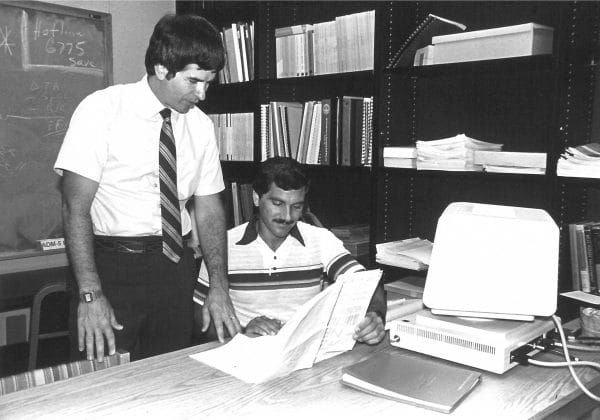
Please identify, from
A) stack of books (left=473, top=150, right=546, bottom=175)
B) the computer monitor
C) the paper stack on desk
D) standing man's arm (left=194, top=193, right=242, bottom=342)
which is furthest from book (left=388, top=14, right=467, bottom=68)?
the paper stack on desk

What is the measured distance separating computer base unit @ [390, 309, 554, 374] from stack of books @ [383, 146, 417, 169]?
0.95 m

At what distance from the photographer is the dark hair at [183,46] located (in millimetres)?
1745

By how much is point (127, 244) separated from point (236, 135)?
4.34 ft

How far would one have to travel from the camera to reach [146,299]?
1890 mm

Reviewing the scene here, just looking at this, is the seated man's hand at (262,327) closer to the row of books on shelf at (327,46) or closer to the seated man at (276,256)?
the seated man at (276,256)

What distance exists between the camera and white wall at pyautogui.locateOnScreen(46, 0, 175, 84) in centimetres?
314

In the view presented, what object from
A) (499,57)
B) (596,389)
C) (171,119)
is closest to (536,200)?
(499,57)

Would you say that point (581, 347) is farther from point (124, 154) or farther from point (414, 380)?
point (124, 154)

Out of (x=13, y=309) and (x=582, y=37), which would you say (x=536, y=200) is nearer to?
(x=582, y=37)

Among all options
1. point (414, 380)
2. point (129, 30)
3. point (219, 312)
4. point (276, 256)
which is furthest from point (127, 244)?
point (129, 30)

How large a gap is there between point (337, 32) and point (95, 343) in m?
1.71

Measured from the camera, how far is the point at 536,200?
2281 mm

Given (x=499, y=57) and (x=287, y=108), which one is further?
(x=287, y=108)

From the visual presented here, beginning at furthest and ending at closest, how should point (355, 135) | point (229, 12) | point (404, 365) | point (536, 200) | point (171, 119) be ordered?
1. point (229, 12)
2. point (355, 135)
3. point (536, 200)
4. point (171, 119)
5. point (404, 365)
